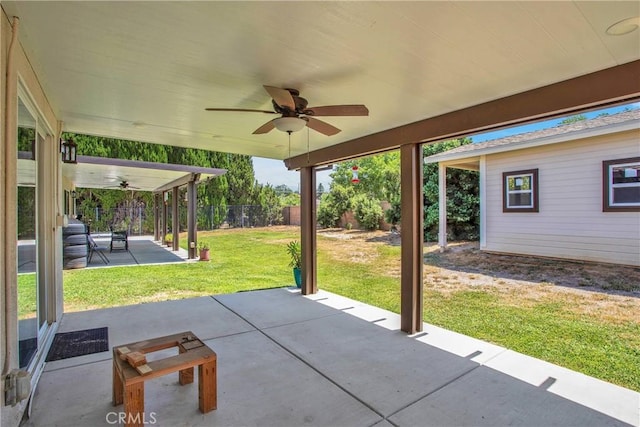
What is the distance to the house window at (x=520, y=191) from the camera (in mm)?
8094

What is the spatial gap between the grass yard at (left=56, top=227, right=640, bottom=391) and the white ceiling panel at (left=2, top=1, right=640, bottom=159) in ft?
8.97

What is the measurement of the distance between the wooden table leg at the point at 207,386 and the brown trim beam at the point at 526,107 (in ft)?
10.0

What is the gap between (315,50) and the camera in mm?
2312

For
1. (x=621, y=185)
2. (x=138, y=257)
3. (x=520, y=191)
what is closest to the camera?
(x=621, y=185)

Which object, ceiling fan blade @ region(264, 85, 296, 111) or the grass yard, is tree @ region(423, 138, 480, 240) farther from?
ceiling fan blade @ region(264, 85, 296, 111)

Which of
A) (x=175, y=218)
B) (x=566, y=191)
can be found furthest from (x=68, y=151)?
(x=566, y=191)

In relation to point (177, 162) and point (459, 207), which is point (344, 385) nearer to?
point (459, 207)

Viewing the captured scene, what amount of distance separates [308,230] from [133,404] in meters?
4.08

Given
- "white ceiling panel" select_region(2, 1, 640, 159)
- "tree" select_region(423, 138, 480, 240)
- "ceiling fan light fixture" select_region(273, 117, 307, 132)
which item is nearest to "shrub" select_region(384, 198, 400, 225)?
"tree" select_region(423, 138, 480, 240)

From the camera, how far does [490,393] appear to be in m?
2.65

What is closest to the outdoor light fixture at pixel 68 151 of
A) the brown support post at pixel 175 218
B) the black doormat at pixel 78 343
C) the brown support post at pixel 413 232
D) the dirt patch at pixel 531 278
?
the black doormat at pixel 78 343

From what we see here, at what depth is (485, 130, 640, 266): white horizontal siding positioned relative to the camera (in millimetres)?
6715

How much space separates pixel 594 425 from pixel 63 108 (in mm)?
5314

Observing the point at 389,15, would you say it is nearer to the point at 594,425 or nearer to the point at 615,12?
the point at 615,12
